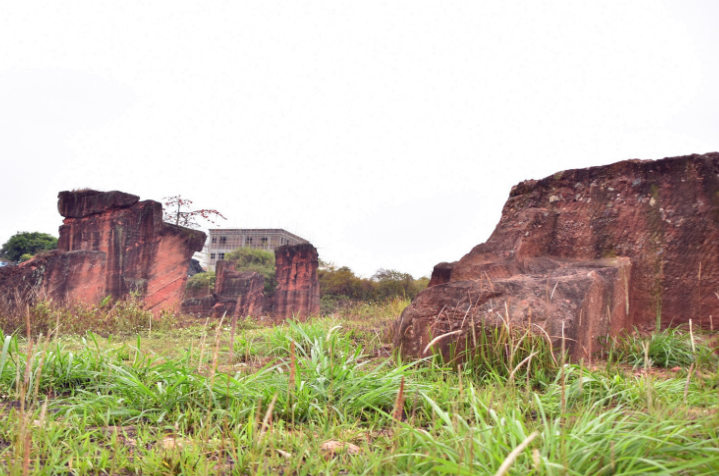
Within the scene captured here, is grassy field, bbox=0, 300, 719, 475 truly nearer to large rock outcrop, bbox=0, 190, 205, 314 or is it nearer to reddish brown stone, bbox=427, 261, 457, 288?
reddish brown stone, bbox=427, 261, 457, 288

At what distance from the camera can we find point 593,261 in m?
4.81

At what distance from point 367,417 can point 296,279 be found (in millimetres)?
16906

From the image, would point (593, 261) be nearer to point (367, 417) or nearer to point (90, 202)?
point (367, 417)

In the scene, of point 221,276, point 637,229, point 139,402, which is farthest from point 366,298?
point 139,402

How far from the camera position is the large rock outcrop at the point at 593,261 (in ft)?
12.5

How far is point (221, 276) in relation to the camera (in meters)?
19.2

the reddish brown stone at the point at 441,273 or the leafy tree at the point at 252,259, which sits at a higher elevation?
the leafy tree at the point at 252,259

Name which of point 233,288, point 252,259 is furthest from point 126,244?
point 252,259

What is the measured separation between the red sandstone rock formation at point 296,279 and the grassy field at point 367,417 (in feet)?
49.3

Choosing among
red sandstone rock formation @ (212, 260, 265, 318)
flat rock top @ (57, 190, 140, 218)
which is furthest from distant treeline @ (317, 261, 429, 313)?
flat rock top @ (57, 190, 140, 218)

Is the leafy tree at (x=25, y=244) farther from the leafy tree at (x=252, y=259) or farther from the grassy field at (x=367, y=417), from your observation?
the grassy field at (x=367, y=417)

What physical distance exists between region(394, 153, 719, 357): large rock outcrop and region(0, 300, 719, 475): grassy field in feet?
1.01

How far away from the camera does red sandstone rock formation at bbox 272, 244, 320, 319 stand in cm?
1923

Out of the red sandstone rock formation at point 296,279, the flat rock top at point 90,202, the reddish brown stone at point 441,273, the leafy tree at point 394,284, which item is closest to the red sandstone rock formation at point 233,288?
the red sandstone rock formation at point 296,279
